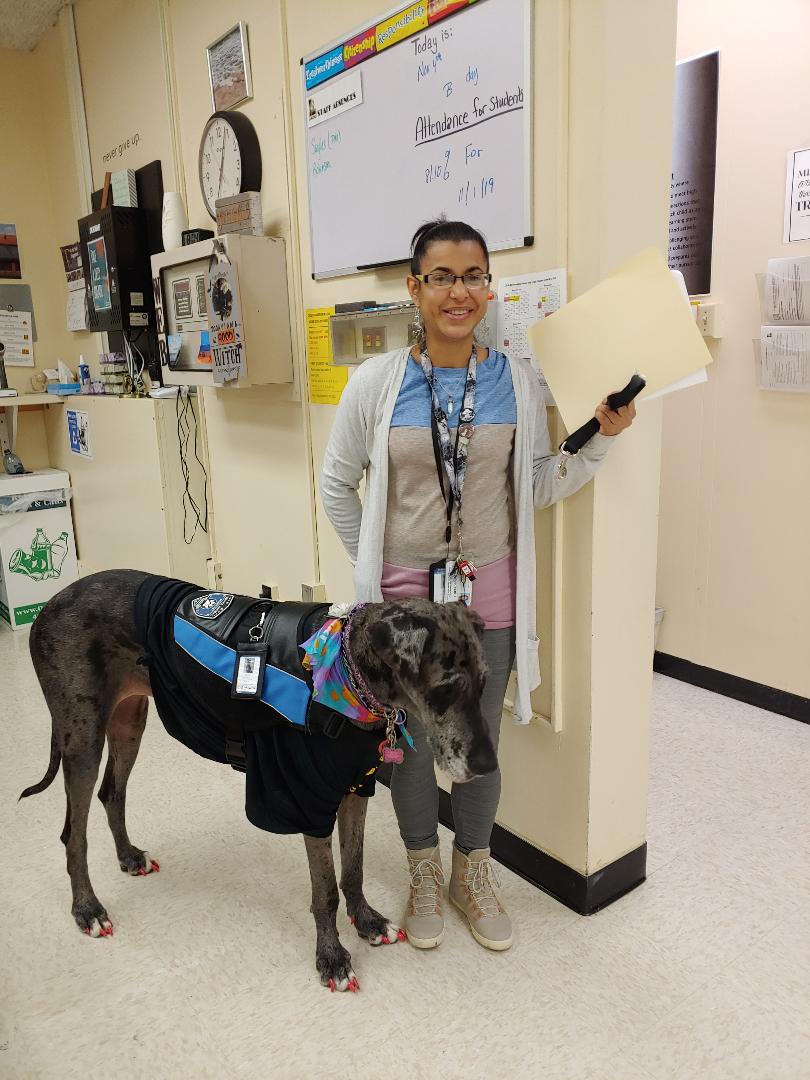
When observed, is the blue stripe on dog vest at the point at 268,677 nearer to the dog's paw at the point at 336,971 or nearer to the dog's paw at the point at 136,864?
the dog's paw at the point at 336,971

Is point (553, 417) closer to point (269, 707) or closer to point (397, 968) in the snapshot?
point (269, 707)

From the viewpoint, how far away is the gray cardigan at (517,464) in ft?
5.34

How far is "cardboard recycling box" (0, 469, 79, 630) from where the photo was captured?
4020 mm

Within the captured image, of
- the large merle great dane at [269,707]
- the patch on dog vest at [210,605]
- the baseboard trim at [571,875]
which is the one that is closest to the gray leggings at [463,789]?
the large merle great dane at [269,707]

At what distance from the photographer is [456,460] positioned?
5.26 feet

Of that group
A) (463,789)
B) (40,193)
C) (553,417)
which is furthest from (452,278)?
(40,193)

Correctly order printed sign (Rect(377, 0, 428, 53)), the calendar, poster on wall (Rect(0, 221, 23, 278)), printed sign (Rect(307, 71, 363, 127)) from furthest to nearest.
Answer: poster on wall (Rect(0, 221, 23, 278)) < printed sign (Rect(307, 71, 363, 127)) < printed sign (Rect(377, 0, 428, 53)) < the calendar

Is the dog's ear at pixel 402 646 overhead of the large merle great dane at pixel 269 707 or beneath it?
overhead

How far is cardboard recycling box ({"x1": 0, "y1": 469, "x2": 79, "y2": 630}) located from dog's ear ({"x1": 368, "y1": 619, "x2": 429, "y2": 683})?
3144 millimetres

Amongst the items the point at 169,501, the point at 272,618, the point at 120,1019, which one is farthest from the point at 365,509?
the point at 169,501

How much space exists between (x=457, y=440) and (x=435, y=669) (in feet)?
1.57

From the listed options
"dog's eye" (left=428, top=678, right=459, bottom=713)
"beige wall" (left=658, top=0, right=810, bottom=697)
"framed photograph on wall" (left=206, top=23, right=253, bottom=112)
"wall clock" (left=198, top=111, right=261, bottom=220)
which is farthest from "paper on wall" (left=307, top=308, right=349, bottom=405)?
"beige wall" (left=658, top=0, right=810, bottom=697)

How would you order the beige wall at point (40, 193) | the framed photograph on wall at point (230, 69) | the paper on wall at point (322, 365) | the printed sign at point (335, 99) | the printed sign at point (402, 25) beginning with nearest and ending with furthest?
1. the printed sign at point (402, 25)
2. the printed sign at point (335, 99)
3. the paper on wall at point (322, 365)
4. the framed photograph on wall at point (230, 69)
5. the beige wall at point (40, 193)

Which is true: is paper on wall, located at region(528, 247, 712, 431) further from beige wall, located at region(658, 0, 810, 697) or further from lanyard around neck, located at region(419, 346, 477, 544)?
beige wall, located at region(658, 0, 810, 697)
